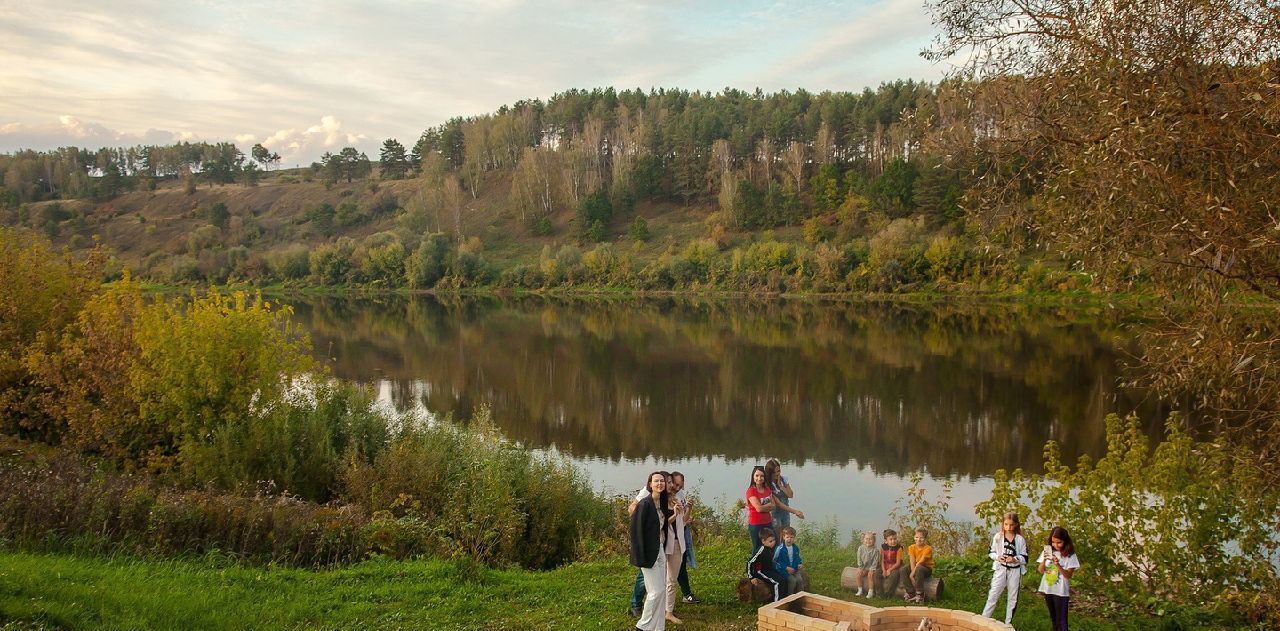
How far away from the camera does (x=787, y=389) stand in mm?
31406

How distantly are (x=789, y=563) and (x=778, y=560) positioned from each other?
0.13 meters

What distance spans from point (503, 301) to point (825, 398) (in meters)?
55.6

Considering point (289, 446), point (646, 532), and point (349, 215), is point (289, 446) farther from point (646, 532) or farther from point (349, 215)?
point (349, 215)

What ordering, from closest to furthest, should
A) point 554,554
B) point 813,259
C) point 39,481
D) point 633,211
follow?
1. point 39,481
2. point 554,554
3. point 813,259
4. point 633,211

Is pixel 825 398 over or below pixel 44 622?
below

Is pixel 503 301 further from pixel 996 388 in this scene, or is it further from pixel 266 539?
pixel 266 539

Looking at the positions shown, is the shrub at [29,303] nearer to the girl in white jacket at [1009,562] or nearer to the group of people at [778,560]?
the group of people at [778,560]

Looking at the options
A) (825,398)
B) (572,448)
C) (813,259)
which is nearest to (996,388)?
(825,398)

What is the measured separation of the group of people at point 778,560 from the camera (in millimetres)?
7891

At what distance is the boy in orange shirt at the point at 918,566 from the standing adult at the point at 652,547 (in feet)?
10.2

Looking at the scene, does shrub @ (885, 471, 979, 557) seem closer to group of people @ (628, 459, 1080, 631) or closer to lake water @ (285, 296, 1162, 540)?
lake water @ (285, 296, 1162, 540)

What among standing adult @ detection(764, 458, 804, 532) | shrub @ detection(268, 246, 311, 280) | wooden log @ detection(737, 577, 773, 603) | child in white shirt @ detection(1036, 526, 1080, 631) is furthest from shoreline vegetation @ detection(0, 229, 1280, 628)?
shrub @ detection(268, 246, 311, 280)

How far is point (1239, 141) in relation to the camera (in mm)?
6848

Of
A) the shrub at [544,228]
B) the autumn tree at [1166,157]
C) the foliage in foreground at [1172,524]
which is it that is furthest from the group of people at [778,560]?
the shrub at [544,228]
